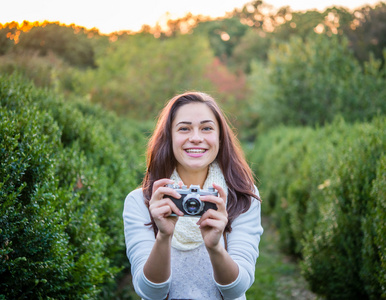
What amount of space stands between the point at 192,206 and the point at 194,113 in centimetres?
68

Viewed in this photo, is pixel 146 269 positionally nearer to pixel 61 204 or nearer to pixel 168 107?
pixel 168 107

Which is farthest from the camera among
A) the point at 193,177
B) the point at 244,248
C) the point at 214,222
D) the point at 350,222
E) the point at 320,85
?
the point at 320,85

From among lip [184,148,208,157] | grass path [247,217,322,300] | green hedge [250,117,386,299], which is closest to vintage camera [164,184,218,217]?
lip [184,148,208,157]

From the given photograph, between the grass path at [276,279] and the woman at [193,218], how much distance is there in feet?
12.4

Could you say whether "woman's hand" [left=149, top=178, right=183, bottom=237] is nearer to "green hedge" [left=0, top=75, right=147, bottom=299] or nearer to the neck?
the neck

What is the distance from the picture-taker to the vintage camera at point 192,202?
199cm

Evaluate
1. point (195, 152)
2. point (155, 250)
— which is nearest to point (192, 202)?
point (155, 250)

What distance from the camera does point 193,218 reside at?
2338 millimetres

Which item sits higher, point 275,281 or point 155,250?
point 155,250

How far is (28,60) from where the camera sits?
34.7 feet

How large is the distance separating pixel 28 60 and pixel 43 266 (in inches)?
362

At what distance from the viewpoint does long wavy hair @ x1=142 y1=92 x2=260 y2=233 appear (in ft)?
8.01

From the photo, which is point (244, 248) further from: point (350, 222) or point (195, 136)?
point (350, 222)

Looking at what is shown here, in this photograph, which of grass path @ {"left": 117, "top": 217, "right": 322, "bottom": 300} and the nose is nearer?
the nose
